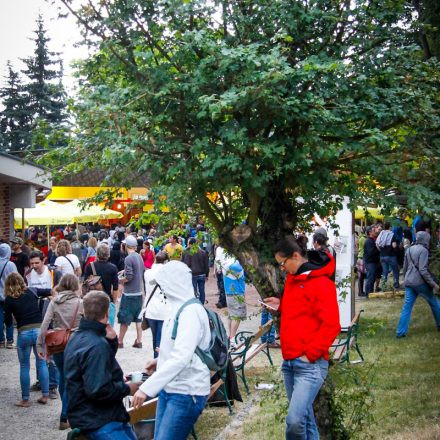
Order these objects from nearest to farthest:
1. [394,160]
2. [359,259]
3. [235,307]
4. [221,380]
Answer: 1. [394,160]
2. [221,380]
3. [235,307]
4. [359,259]

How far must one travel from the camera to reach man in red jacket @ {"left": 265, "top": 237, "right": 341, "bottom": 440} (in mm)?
4871

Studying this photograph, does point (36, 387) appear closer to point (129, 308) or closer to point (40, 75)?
point (129, 308)

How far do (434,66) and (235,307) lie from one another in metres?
6.71

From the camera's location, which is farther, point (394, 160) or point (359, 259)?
point (359, 259)

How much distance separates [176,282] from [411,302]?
7.73 m

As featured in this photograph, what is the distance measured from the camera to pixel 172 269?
4770 millimetres

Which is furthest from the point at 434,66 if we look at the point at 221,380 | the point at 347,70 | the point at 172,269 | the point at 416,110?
the point at 221,380

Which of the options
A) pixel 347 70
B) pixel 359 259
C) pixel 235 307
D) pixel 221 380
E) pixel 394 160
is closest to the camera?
pixel 347 70

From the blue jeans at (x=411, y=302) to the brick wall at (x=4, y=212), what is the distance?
34.1ft

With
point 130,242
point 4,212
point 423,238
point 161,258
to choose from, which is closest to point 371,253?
point 423,238

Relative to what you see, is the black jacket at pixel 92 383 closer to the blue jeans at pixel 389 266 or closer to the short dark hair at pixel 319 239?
the short dark hair at pixel 319 239

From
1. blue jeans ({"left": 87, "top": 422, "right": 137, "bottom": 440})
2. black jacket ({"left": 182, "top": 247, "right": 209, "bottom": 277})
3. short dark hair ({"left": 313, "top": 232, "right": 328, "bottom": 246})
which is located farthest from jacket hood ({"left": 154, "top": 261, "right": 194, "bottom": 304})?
A: black jacket ({"left": 182, "top": 247, "right": 209, "bottom": 277})

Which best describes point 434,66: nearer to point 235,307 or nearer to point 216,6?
point 216,6

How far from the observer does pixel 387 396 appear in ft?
26.2
